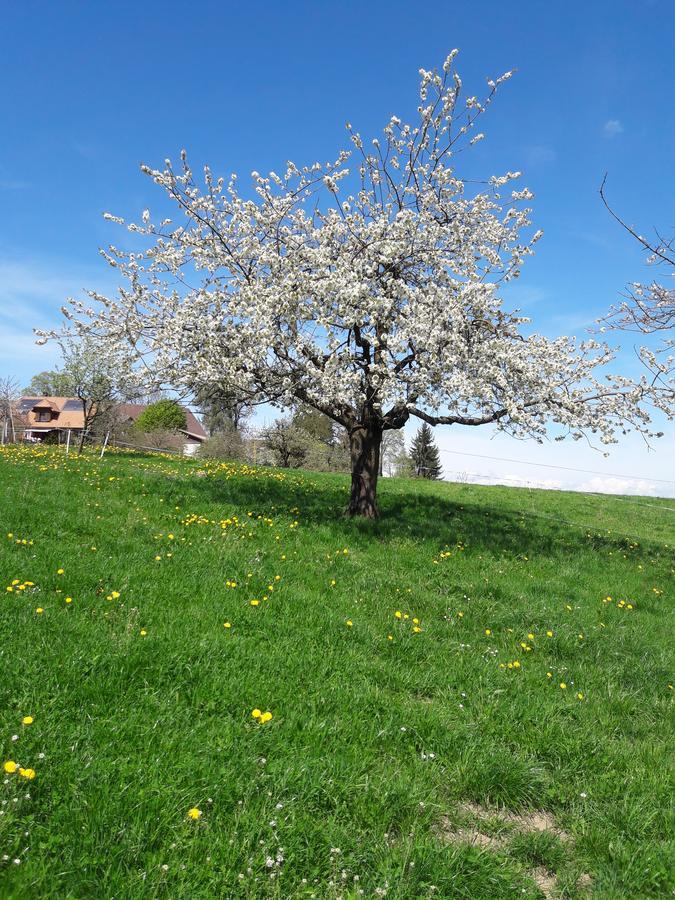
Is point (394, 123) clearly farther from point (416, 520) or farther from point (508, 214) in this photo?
point (416, 520)

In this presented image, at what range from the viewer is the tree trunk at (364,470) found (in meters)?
12.9

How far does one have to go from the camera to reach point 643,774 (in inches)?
175

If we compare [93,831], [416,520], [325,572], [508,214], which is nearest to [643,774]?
[93,831]

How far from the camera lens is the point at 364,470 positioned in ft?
42.2

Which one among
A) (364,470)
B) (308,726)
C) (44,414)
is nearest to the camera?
(308,726)

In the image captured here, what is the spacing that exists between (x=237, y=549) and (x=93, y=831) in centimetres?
563

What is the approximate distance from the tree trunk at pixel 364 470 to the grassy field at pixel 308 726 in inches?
146

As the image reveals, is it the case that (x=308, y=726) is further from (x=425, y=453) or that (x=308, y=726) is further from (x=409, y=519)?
(x=425, y=453)

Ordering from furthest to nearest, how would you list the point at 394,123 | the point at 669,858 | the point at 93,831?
1. the point at 394,123
2. the point at 669,858
3. the point at 93,831


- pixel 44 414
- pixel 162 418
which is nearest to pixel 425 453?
pixel 162 418

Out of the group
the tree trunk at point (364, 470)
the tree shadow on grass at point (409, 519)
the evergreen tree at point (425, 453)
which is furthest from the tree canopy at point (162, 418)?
the tree trunk at point (364, 470)

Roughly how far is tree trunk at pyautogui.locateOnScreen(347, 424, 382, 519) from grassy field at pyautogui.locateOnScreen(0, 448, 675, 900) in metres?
3.72

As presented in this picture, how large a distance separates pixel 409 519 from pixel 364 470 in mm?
1911

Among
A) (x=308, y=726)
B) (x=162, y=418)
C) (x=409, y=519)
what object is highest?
(x=162, y=418)
